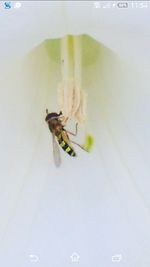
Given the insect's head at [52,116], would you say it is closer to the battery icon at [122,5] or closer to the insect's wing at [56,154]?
the insect's wing at [56,154]

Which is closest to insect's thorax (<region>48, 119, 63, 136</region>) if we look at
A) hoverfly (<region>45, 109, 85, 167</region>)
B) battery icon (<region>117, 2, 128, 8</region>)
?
hoverfly (<region>45, 109, 85, 167</region>)

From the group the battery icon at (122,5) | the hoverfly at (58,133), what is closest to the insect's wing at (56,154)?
the hoverfly at (58,133)

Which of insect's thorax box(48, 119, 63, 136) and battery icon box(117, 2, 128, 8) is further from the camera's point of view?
insect's thorax box(48, 119, 63, 136)

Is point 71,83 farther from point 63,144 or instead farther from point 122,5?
point 122,5

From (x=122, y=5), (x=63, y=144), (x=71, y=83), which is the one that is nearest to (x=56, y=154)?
(x=63, y=144)

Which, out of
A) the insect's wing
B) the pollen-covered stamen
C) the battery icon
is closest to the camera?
the battery icon

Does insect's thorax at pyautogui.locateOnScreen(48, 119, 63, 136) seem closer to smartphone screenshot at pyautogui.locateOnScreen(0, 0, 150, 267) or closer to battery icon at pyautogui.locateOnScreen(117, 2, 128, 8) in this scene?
smartphone screenshot at pyautogui.locateOnScreen(0, 0, 150, 267)

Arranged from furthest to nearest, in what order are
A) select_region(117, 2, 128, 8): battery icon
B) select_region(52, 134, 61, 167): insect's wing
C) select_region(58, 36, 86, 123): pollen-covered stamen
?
select_region(52, 134, 61, 167): insect's wing < select_region(58, 36, 86, 123): pollen-covered stamen < select_region(117, 2, 128, 8): battery icon
